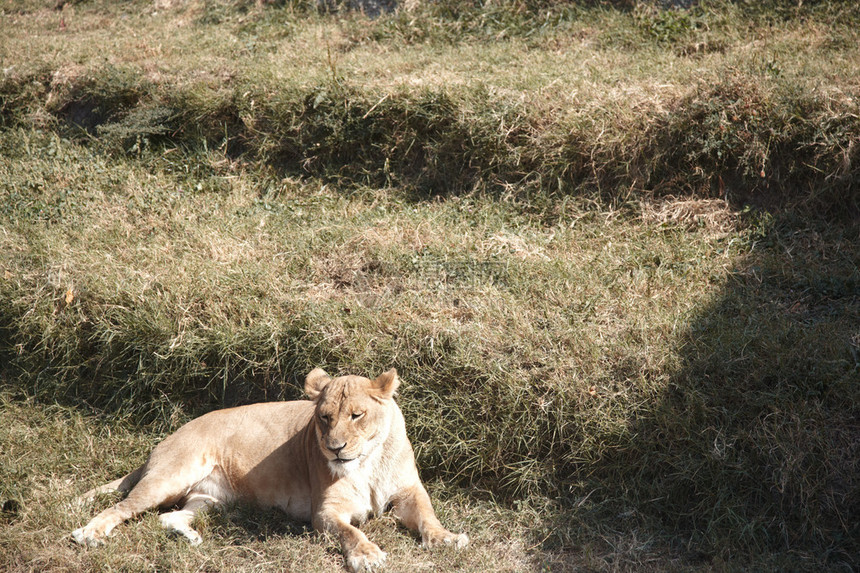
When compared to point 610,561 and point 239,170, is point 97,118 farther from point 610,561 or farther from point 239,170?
point 610,561

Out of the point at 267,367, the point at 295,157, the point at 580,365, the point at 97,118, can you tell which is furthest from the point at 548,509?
the point at 97,118

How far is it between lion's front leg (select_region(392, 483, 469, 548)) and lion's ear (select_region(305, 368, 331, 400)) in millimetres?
652

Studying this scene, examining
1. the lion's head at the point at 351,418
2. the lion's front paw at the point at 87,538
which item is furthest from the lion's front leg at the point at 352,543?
the lion's front paw at the point at 87,538

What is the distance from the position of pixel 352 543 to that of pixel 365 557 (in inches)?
4.8

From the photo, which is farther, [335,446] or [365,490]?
[365,490]

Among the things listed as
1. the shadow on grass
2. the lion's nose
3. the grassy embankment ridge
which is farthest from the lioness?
the shadow on grass

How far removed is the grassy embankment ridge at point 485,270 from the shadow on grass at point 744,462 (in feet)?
0.05

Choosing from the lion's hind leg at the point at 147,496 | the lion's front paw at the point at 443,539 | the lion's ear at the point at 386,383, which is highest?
the lion's ear at the point at 386,383

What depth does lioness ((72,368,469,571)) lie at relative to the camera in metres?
3.83

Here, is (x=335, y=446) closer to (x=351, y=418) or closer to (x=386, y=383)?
(x=351, y=418)

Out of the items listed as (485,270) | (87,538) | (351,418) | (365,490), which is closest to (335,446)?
(351,418)

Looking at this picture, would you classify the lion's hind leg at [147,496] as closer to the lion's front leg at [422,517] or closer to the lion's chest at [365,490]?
the lion's chest at [365,490]

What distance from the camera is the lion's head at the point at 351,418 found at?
149 inches

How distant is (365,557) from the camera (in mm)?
3617
